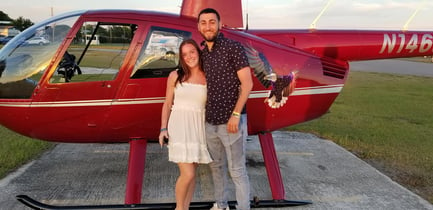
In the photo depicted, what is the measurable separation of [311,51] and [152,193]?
2.41 metres

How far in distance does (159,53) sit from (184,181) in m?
1.21

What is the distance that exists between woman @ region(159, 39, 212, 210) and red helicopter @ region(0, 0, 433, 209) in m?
0.53

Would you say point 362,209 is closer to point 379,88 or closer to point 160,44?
point 160,44

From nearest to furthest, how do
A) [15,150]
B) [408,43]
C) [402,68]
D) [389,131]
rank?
[408,43] < [15,150] < [389,131] < [402,68]

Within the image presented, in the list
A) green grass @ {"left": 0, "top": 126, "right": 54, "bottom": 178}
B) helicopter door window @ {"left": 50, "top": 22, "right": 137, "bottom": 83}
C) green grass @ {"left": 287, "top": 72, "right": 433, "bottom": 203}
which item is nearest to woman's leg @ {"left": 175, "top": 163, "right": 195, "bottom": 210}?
helicopter door window @ {"left": 50, "top": 22, "right": 137, "bottom": 83}

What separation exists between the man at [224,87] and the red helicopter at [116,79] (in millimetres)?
700

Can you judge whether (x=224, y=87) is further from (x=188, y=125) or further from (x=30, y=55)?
(x=30, y=55)

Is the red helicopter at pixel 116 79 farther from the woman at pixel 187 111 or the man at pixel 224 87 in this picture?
the man at pixel 224 87

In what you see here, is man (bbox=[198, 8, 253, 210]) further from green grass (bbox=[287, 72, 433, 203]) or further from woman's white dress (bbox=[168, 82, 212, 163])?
green grass (bbox=[287, 72, 433, 203])

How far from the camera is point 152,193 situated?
13.2 ft

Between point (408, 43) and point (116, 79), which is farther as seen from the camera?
point (408, 43)

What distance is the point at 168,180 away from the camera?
441cm

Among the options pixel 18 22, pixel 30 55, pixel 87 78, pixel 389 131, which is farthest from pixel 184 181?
pixel 18 22

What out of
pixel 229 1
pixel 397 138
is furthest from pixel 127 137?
pixel 397 138
